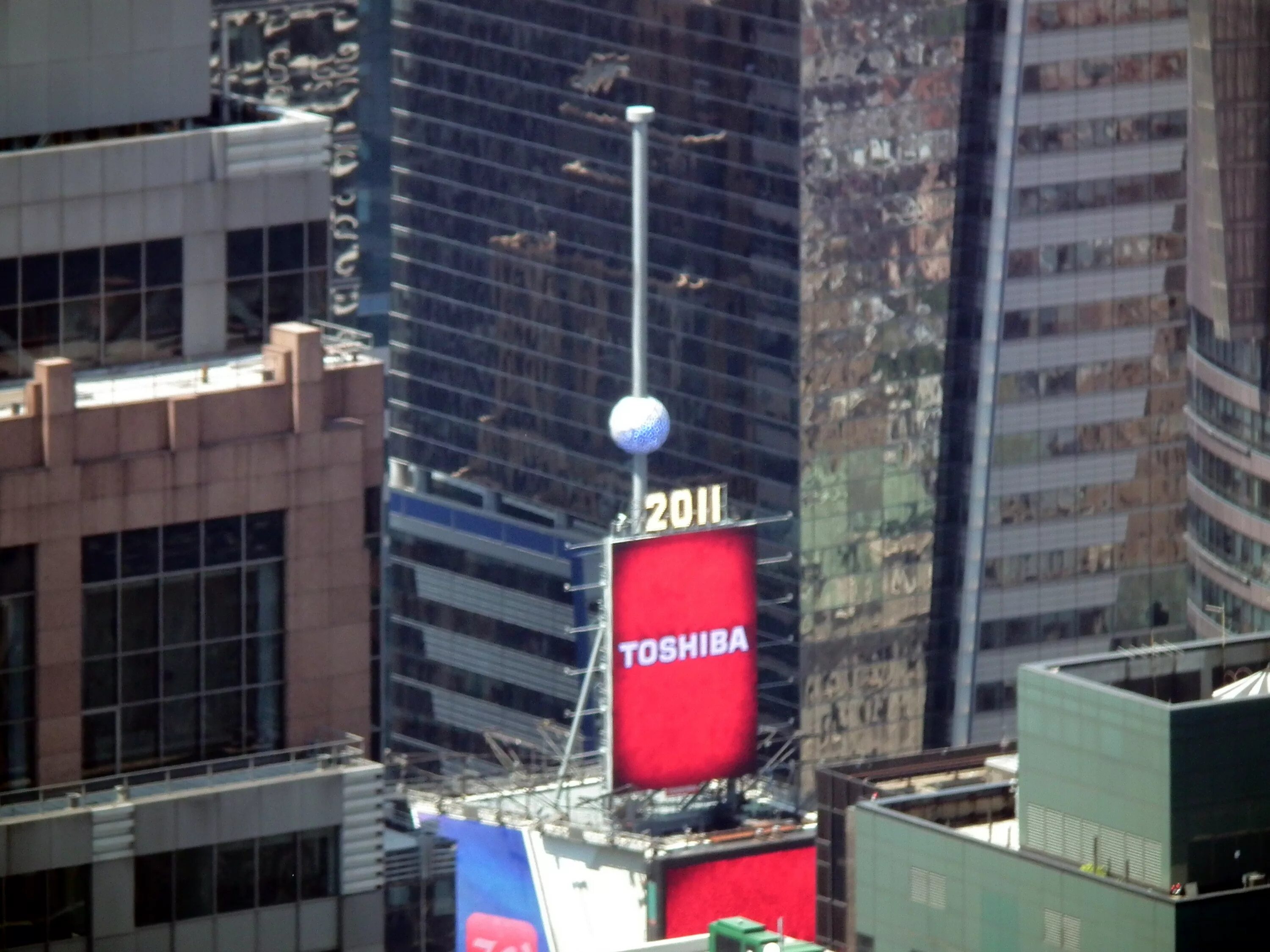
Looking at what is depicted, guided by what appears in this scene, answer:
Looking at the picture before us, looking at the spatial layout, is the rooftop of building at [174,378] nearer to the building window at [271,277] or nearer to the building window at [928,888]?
the building window at [271,277]

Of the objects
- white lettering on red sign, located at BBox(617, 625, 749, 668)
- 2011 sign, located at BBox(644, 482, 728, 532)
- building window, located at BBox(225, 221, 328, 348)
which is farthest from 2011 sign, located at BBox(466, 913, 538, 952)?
building window, located at BBox(225, 221, 328, 348)

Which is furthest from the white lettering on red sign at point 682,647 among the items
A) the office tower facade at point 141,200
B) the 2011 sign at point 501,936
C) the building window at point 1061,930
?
the office tower facade at point 141,200

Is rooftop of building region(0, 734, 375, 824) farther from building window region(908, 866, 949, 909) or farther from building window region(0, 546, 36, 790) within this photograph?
building window region(908, 866, 949, 909)

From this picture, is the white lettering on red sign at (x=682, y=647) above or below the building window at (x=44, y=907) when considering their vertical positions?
below

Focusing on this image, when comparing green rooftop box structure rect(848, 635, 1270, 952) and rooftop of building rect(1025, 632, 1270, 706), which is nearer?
green rooftop box structure rect(848, 635, 1270, 952)

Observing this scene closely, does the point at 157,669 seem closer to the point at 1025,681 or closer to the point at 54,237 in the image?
the point at 54,237

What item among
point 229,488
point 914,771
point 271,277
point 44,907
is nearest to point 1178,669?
point 914,771

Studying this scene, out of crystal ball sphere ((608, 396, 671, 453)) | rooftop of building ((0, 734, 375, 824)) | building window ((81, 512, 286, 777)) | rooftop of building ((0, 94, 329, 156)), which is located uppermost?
rooftop of building ((0, 94, 329, 156))
